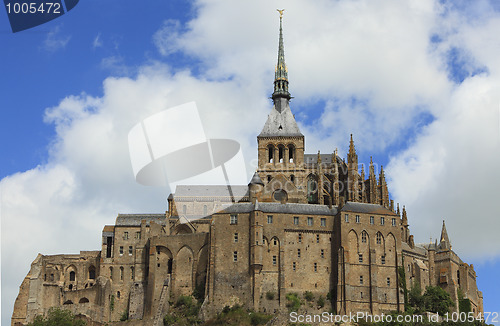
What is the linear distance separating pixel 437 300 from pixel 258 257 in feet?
71.9

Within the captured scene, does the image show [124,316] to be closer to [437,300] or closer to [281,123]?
[281,123]

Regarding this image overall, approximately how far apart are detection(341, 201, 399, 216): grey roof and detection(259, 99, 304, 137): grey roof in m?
21.3

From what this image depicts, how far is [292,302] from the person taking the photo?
109 m

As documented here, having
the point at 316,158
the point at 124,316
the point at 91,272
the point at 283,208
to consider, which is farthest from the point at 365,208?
the point at 91,272

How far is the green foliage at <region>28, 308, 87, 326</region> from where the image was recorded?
111 meters

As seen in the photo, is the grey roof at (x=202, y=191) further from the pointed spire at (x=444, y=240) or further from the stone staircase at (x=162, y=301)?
the pointed spire at (x=444, y=240)

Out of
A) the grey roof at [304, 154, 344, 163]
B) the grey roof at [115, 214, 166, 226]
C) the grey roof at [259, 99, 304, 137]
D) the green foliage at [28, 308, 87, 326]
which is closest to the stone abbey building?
the grey roof at [115, 214, 166, 226]

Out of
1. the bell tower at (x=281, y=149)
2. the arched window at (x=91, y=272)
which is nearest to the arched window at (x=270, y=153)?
the bell tower at (x=281, y=149)

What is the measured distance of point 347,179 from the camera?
123 metres

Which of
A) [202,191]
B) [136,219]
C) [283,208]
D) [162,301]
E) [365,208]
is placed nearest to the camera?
[162,301]

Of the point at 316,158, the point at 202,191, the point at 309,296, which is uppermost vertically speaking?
the point at 316,158

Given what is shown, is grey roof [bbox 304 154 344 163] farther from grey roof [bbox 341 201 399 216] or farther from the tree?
the tree

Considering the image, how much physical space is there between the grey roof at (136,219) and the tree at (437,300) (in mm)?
34315

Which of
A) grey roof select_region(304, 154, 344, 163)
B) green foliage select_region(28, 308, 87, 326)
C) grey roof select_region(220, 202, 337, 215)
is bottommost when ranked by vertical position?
green foliage select_region(28, 308, 87, 326)
